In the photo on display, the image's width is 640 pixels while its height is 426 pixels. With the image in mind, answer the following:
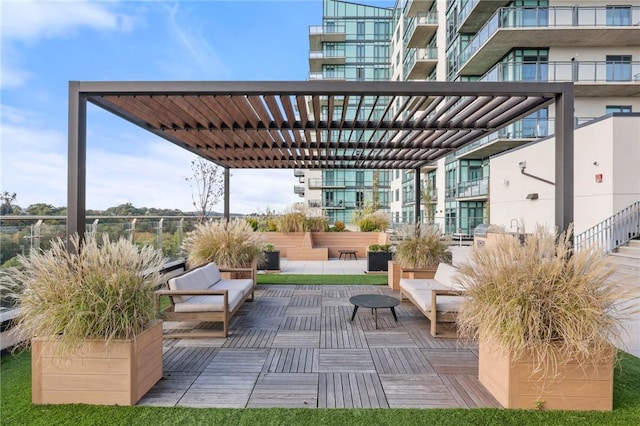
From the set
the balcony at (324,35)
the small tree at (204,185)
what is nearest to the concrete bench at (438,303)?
the small tree at (204,185)

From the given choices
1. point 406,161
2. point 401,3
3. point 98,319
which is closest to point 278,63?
point 406,161

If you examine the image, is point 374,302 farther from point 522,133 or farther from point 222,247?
point 522,133

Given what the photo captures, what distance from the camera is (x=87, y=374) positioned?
8.41 feet

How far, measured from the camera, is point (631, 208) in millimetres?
8234

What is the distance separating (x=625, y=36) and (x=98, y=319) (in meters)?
20.2

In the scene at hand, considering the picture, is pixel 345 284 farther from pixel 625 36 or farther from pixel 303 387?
pixel 625 36

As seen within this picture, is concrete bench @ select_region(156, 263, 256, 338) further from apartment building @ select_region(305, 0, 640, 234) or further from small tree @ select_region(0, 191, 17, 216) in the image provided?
apartment building @ select_region(305, 0, 640, 234)

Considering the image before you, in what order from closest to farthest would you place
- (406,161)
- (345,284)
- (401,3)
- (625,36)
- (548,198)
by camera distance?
(345,284) → (406,161) → (548,198) → (625,36) → (401,3)

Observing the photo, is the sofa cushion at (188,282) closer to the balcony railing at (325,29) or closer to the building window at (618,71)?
the building window at (618,71)

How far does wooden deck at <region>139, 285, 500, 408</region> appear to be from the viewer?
2682 mm

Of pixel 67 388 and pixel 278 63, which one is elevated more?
pixel 278 63

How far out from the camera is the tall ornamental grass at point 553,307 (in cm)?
240

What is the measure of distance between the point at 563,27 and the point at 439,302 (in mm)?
15843

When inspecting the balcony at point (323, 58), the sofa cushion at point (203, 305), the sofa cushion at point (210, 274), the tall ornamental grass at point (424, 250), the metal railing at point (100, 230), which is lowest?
the sofa cushion at point (203, 305)
